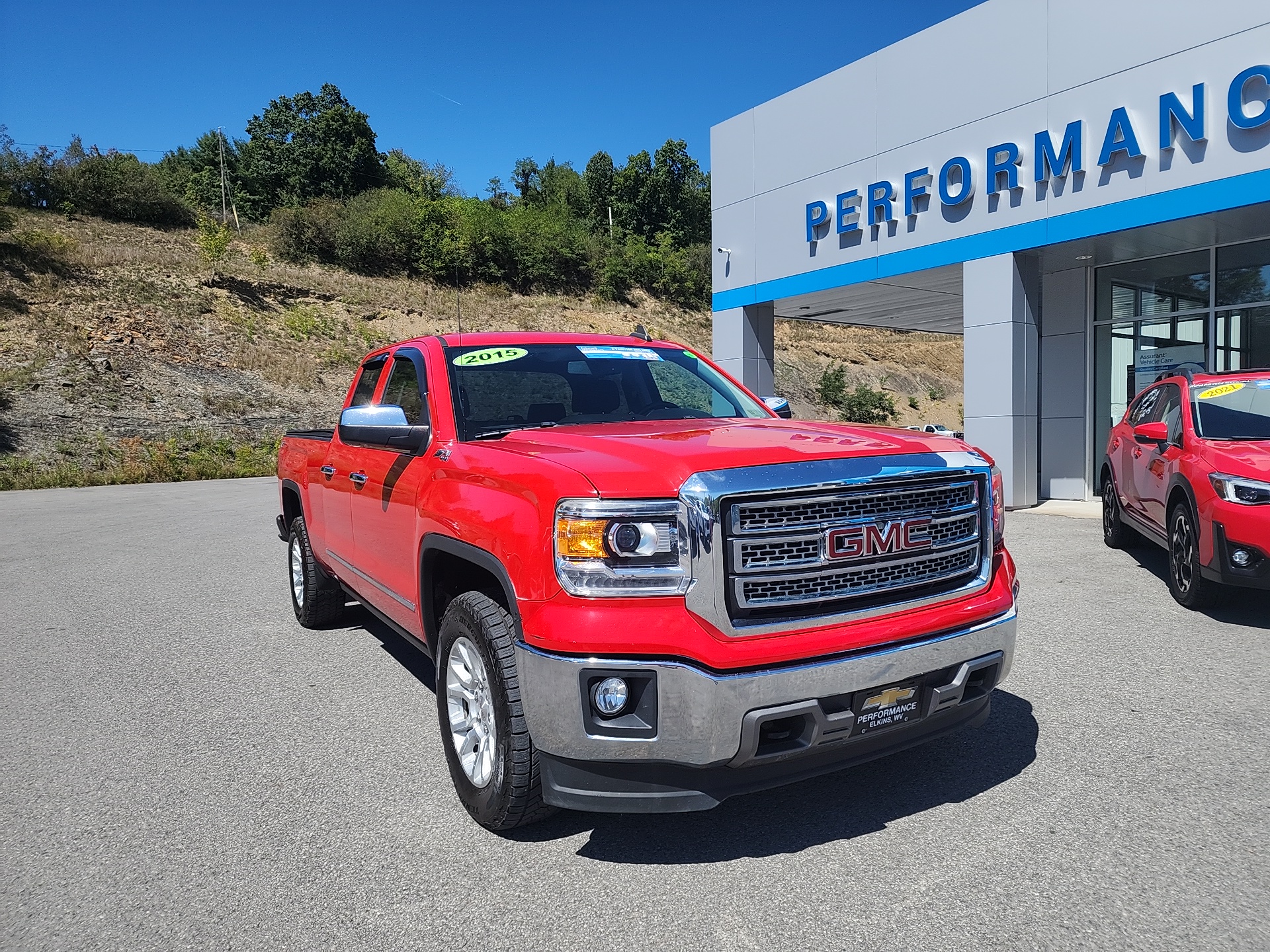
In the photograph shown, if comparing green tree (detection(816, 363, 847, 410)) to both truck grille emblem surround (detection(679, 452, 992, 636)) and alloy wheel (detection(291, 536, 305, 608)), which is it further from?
truck grille emblem surround (detection(679, 452, 992, 636))

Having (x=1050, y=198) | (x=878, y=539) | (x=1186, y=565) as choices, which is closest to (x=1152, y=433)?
(x=1186, y=565)

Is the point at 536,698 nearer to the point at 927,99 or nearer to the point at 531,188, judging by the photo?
the point at 927,99

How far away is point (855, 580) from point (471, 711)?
4.98 feet

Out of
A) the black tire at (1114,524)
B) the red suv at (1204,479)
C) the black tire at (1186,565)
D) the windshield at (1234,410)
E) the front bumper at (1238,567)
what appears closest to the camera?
the front bumper at (1238,567)

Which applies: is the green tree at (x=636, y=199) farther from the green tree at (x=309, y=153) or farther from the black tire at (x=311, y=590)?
the black tire at (x=311, y=590)

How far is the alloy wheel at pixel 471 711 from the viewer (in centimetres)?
313

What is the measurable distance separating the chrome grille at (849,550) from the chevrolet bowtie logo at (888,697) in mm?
289

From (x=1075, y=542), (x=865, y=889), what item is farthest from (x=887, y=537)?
(x=1075, y=542)

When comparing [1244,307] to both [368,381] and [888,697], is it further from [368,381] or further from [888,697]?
[888,697]

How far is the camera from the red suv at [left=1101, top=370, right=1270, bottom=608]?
5590mm

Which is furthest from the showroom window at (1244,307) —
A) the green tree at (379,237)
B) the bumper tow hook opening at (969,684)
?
the green tree at (379,237)

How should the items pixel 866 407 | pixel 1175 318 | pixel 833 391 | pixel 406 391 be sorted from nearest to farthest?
pixel 406 391, pixel 1175 318, pixel 866 407, pixel 833 391

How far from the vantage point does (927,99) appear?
13367 mm

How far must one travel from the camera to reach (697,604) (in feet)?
8.68
